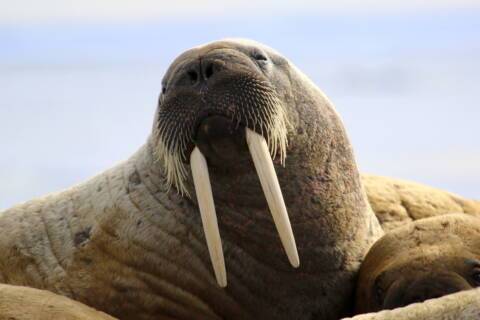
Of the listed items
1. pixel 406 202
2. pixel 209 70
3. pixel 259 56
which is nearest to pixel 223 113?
pixel 209 70

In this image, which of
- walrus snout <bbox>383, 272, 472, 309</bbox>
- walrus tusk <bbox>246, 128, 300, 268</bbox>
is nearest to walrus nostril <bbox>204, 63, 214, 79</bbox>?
walrus tusk <bbox>246, 128, 300, 268</bbox>

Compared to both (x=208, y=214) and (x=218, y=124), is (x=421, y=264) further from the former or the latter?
(x=218, y=124)

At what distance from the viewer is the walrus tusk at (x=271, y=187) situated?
7.92m

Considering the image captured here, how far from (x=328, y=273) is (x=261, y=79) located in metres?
1.47

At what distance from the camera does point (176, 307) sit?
8.62 metres

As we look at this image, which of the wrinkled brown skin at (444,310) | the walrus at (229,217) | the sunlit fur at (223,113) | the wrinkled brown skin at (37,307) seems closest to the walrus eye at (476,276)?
the walrus at (229,217)

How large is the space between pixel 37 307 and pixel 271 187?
184 centimetres

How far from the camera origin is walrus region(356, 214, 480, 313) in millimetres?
7836

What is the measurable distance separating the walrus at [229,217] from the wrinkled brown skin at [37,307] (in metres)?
1.22

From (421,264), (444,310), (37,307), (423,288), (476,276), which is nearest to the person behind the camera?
(444,310)

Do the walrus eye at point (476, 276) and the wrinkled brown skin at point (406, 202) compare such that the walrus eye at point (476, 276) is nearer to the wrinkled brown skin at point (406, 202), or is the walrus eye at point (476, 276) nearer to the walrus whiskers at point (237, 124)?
the walrus whiskers at point (237, 124)

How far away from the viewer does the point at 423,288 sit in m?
7.80

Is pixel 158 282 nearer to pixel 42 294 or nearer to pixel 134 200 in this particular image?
pixel 134 200

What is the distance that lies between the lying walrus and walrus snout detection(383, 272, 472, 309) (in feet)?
2.59
